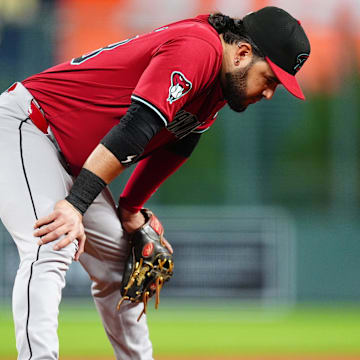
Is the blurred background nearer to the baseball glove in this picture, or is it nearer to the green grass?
the green grass

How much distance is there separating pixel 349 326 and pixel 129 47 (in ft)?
15.4

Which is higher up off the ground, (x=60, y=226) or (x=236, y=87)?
(x=236, y=87)

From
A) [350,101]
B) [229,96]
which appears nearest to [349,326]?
[350,101]

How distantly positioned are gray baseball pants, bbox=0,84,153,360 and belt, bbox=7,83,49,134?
0.02m

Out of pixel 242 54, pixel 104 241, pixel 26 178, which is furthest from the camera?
pixel 104 241

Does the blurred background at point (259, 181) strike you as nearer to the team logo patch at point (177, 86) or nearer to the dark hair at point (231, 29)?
the dark hair at point (231, 29)

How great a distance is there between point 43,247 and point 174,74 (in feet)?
2.31

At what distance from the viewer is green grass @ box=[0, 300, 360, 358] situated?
18.3 feet

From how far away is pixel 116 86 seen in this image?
105 inches

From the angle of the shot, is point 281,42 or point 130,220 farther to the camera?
point 130,220

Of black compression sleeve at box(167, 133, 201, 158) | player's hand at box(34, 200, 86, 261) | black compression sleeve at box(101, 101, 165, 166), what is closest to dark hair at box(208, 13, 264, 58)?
black compression sleeve at box(101, 101, 165, 166)

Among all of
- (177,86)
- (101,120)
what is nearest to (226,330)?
(101,120)

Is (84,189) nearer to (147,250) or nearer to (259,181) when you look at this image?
(147,250)

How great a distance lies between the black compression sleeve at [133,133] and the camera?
2.39 meters
